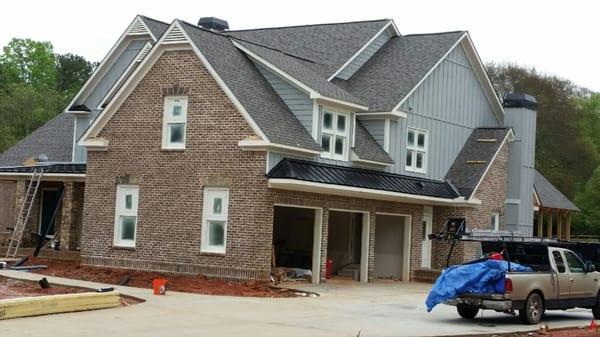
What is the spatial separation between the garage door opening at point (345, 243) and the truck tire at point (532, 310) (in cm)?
1209

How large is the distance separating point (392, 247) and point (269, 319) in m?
15.0

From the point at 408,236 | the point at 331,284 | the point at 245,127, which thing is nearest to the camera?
the point at 245,127

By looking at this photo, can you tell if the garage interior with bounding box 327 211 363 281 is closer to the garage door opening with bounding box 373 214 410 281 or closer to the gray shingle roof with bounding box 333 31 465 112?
the garage door opening with bounding box 373 214 410 281

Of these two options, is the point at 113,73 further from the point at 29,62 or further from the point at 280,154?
the point at 29,62

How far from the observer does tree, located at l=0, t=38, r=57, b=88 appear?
95812mm

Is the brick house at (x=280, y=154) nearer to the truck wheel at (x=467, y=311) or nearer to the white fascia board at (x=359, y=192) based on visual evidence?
the white fascia board at (x=359, y=192)

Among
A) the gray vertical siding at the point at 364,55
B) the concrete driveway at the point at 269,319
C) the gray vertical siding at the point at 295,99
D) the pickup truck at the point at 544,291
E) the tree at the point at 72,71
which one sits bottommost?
the concrete driveway at the point at 269,319

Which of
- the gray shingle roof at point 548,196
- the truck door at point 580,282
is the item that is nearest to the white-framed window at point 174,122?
the truck door at point 580,282

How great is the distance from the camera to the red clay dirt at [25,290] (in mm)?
20659

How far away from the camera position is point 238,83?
2766 cm

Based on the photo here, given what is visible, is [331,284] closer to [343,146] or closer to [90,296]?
[343,146]

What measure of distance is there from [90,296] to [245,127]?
8.86 meters

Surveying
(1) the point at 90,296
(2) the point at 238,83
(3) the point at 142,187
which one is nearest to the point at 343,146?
(2) the point at 238,83

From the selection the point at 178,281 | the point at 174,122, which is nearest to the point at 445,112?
the point at 174,122
